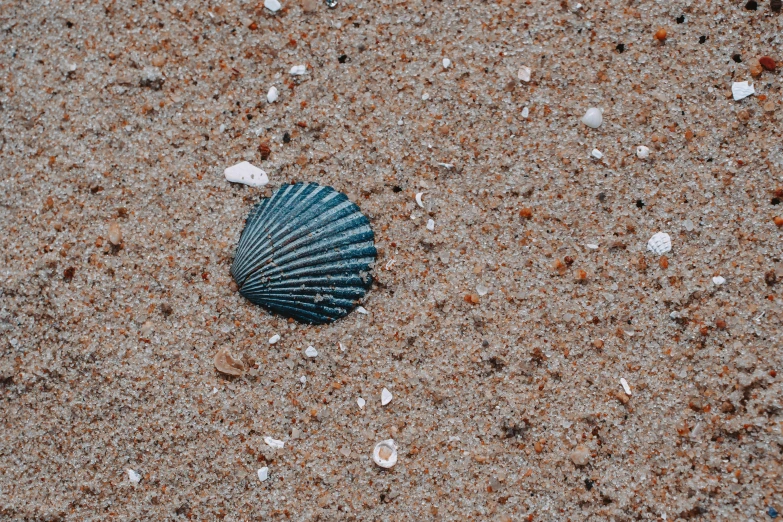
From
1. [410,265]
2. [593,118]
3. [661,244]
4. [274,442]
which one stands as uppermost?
[593,118]

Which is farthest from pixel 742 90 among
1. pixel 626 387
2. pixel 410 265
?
pixel 410 265

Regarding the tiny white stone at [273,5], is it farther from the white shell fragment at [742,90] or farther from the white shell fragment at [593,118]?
the white shell fragment at [742,90]

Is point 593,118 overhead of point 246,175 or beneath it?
overhead

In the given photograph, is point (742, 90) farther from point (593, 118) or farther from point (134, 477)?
point (134, 477)

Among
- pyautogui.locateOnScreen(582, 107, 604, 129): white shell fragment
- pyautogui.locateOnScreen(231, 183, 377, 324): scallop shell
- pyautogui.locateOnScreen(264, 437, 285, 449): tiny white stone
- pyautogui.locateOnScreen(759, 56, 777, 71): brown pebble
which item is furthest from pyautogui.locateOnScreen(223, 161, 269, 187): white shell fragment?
pyautogui.locateOnScreen(759, 56, 777, 71): brown pebble

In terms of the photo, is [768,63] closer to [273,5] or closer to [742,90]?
[742,90]

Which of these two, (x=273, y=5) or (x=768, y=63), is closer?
(x=768, y=63)
